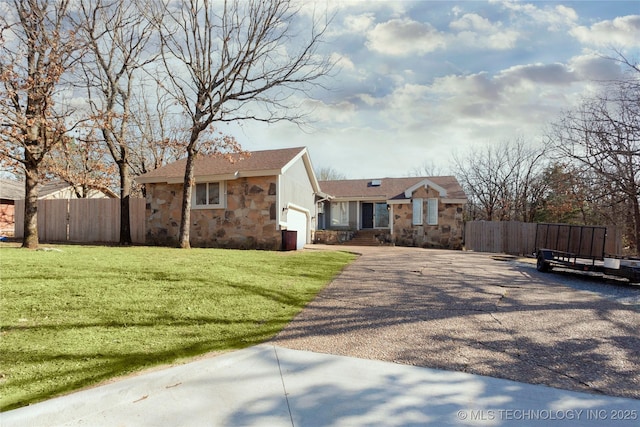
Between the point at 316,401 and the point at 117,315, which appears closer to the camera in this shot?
the point at 316,401

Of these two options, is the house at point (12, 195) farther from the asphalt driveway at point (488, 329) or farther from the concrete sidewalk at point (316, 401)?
the concrete sidewalk at point (316, 401)

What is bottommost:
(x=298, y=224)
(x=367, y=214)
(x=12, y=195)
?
(x=298, y=224)

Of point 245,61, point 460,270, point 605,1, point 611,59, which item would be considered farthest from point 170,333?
point 611,59

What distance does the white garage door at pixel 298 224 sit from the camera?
1609cm

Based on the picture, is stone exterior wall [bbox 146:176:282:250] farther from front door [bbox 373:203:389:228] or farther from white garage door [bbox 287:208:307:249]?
front door [bbox 373:203:389:228]

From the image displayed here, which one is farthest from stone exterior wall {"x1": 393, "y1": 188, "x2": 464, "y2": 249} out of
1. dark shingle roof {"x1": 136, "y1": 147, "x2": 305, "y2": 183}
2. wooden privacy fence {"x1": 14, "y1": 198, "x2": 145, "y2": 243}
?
wooden privacy fence {"x1": 14, "y1": 198, "x2": 145, "y2": 243}

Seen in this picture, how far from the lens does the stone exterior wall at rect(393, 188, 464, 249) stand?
66.9 feet

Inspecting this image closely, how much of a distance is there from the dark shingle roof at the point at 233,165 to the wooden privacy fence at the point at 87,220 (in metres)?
1.80


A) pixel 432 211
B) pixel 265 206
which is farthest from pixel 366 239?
pixel 265 206

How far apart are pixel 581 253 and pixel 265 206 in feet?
34.6

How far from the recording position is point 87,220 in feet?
55.2

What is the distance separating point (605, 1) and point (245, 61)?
34.4ft

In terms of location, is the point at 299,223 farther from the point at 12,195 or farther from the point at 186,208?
the point at 12,195

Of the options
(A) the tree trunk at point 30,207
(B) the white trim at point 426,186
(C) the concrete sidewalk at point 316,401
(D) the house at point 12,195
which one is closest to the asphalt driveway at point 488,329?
(C) the concrete sidewalk at point 316,401
